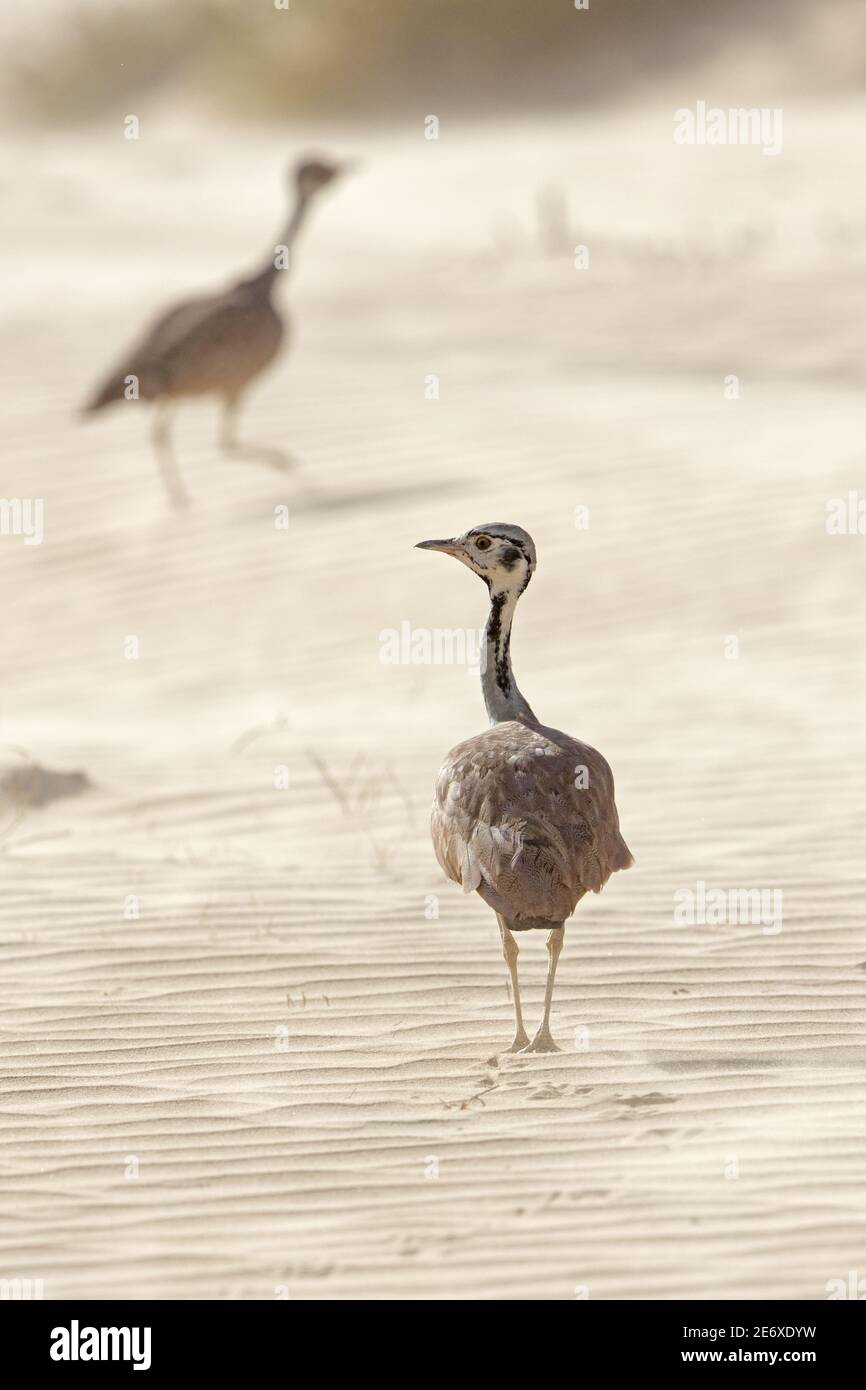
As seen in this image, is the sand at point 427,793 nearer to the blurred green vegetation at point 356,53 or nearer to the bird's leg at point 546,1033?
the bird's leg at point 546,1033

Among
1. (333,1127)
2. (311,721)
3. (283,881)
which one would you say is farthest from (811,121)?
(333,1127)

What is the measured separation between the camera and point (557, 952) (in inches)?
234

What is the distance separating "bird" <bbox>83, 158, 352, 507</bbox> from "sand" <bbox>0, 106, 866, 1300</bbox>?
0.78m

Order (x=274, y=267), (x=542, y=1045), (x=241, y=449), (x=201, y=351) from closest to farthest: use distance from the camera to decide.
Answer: (x=542, y=1045), (x=201, y=351), (x=274, y=267), (x=241, y=449)

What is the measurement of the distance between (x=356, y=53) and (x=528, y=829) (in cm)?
3774

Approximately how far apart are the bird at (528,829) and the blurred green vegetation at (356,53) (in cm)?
3483

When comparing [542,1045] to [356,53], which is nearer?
[542,1045]

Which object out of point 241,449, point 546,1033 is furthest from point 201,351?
point 546,1033

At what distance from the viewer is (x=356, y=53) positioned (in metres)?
40.7

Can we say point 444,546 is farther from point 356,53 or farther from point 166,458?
point 356,53

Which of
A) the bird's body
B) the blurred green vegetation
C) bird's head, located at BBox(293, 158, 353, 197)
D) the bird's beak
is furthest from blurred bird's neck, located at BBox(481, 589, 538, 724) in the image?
the blurred green vegetation
